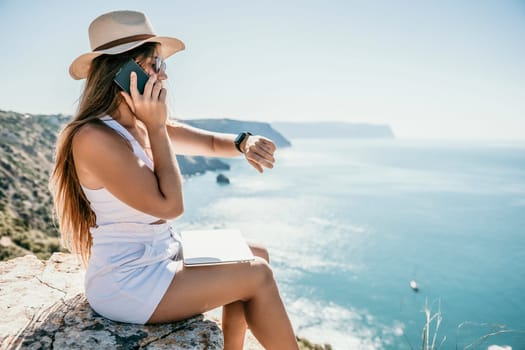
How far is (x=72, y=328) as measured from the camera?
63.7 inches

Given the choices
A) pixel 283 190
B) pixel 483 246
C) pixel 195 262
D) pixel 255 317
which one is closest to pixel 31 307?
pixel 195 262

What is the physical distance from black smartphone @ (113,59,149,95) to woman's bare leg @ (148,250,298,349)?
78 centimetres

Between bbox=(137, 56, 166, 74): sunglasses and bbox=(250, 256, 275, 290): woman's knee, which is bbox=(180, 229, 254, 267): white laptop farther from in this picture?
bbox=(137, 56, 166, 74): sunglasses

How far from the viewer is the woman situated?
1.32 m

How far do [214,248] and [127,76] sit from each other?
83 cm

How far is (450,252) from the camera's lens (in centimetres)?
3853

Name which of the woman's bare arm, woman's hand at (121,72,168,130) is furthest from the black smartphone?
the woman's bare arm

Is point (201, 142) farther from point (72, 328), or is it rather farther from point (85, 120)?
point (72, 328)

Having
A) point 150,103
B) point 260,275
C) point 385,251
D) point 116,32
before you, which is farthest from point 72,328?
point 385,251

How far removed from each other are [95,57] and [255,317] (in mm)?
1299

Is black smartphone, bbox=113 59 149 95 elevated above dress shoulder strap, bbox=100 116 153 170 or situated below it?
above

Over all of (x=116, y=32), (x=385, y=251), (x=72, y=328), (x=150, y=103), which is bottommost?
(x=385, y=251)

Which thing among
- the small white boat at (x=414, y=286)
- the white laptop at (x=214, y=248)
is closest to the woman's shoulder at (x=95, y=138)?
the white laptop at (x=214, y=248)

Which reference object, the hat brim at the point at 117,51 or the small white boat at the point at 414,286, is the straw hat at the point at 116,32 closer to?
the hat brim at the point at 117,51
